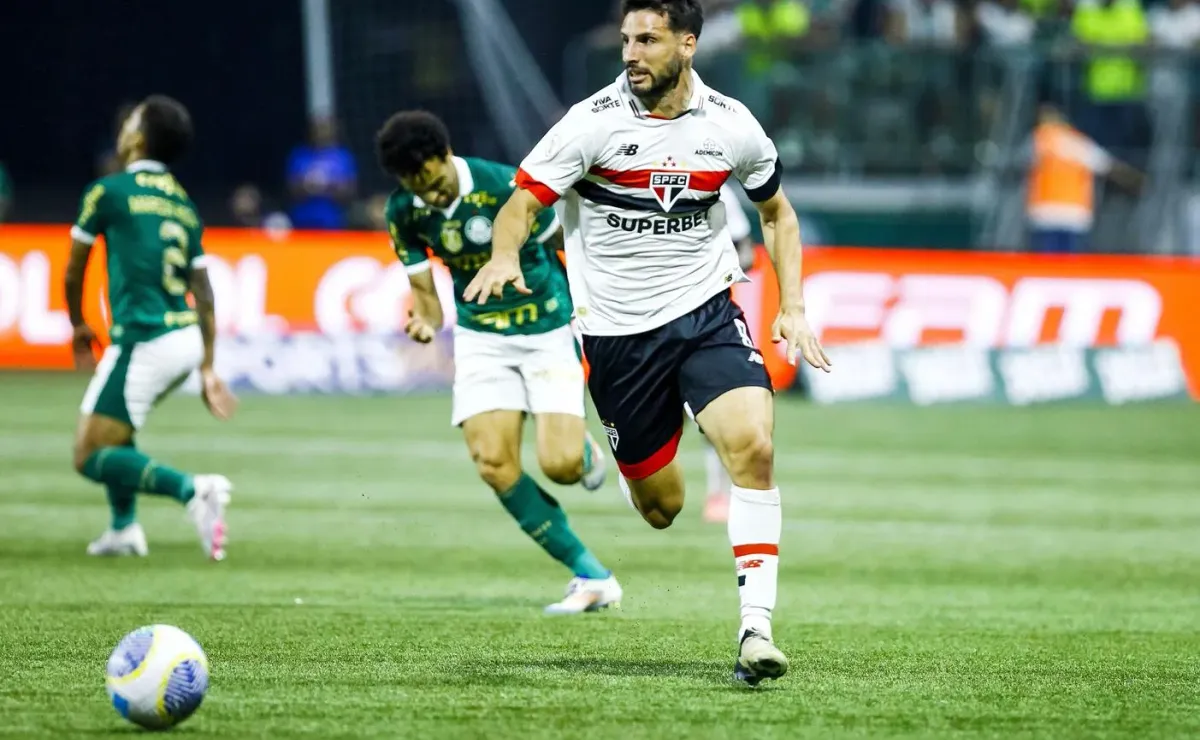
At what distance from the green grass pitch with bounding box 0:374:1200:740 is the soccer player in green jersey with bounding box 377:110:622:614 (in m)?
0.42

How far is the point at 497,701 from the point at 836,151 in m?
17.2

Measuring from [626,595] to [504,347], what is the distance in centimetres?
128

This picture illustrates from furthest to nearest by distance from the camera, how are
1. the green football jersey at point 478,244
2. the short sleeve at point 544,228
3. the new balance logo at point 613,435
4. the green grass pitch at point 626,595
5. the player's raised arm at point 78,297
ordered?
the player's raised arm at point 78,297, the short sleeve at point 544,228, the green football jersey at point 478,244, the new balance logo at point 613,435, the green grass pitch at point 626,595

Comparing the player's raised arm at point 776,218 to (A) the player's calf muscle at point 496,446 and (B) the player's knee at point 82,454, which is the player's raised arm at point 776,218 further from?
(B) the player's knee at point 82,454

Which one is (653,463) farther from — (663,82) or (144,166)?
(144,166)

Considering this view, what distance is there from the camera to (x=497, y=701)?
6219 millimetres

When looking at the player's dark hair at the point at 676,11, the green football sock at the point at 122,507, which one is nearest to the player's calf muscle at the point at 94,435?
the green football sock at the point at 122,507

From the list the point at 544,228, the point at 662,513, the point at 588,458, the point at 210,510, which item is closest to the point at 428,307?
the point at 544,228

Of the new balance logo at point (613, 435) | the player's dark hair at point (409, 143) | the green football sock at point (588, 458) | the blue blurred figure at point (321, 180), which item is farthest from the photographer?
the blue blurred figure at point (321, 180)

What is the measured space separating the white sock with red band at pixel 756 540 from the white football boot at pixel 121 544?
4.58 meters

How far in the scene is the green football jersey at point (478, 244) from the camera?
29.1 feet

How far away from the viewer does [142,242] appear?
10148mm

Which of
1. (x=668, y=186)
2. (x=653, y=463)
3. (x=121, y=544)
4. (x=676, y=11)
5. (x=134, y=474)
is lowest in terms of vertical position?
(x=121, y=544)

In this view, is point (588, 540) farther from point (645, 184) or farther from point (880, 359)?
point (880, 359)
